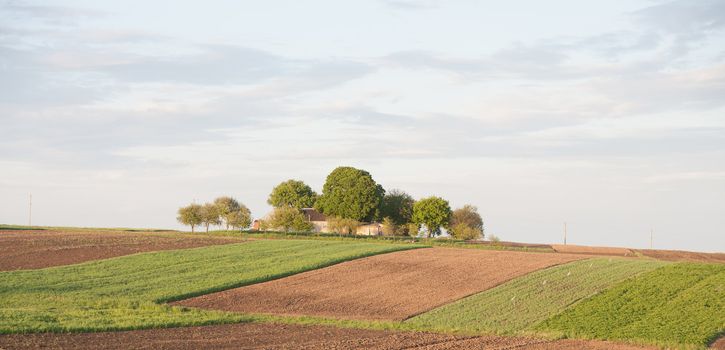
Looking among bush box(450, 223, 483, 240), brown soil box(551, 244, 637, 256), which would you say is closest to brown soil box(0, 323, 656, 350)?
brown soil box(551, 244, 637, 256)

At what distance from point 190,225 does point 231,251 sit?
48.0 metres

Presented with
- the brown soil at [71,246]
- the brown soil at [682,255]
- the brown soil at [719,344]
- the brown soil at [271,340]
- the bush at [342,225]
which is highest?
the bush at [342,225]

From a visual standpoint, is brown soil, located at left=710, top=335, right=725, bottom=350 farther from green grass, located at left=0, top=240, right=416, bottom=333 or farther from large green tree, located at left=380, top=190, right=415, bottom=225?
large green tree, located at left=380, top=190, right=415, bottom=225

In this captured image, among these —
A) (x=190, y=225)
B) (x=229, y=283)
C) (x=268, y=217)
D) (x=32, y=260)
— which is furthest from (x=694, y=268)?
(x=190, y=225)

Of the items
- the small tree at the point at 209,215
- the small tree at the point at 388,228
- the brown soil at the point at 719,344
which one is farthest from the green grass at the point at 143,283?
the small tree at the point at 388,228

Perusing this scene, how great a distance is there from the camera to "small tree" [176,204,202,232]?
106m

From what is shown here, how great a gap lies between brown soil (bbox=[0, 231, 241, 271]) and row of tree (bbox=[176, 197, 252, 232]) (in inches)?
1215

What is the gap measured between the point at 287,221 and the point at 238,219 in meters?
8.40

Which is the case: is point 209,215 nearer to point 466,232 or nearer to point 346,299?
point 466,232

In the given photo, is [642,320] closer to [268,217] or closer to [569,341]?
[569,341]

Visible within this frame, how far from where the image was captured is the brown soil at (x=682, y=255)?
7206 centimetres

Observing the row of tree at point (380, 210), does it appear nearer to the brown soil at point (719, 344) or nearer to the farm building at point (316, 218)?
the farm building at point (316, 218)

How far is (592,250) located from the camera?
81.7 meters

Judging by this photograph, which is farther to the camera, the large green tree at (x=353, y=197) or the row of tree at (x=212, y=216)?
the large green tree at (x=353, y=197)
